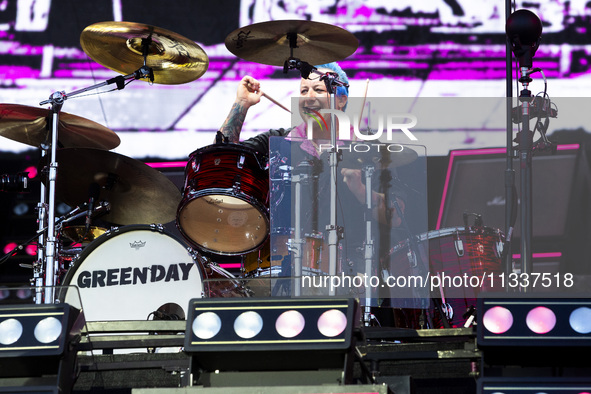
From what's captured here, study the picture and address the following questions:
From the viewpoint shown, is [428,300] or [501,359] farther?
[428,300]

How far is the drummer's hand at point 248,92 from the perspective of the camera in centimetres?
484

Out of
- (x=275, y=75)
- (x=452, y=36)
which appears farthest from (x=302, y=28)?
(x=452, y=36)

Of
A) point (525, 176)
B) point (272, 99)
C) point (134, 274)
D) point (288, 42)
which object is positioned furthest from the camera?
point (272, 99)

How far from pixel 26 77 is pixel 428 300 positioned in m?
3.04

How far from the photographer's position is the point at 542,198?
286cm

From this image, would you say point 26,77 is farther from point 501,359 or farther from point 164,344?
point 501,359

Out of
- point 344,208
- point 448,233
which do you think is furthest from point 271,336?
point 448,233

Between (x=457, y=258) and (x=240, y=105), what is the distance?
2180 millimetres

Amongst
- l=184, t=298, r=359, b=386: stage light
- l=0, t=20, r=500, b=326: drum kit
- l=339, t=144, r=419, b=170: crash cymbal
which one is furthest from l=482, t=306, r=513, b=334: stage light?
l=0, t=20, r=500, b=326: drum kit

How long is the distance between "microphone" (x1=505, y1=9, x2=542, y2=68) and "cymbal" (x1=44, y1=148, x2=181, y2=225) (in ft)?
6.85

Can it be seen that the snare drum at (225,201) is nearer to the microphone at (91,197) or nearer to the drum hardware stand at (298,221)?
the microphone at (91,197)

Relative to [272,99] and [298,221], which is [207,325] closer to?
[298,221]

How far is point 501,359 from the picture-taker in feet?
6.84

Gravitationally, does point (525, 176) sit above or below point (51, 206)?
below
